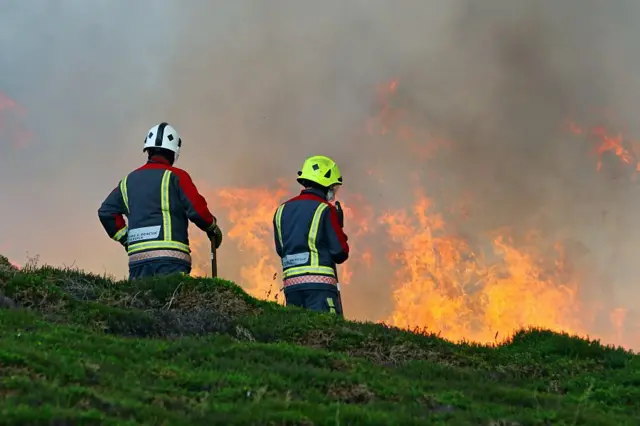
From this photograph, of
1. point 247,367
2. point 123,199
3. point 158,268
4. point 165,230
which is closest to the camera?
point 247,367

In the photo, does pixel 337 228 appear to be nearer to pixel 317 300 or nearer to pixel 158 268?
pixel 317 300

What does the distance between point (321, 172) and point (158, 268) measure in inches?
135

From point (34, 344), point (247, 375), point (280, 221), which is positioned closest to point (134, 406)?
point (247, 375)

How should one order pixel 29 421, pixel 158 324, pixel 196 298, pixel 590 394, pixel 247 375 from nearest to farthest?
pixel 29 421 < pixel 247 375 < pixel 590 394 < pixel 158 324 < pixel 196 298

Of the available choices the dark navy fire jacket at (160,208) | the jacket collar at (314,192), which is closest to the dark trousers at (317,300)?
the jacket collar at (314,192)

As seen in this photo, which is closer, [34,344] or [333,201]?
[34,344]

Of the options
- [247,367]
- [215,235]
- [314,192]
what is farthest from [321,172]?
[247,367]

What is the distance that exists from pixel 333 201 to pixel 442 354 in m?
4.57

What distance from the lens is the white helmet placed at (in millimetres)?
15766

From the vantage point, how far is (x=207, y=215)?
1541 centimetres

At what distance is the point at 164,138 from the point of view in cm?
1580

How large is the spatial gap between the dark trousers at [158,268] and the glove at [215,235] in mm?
999

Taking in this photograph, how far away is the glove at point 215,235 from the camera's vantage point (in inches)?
634

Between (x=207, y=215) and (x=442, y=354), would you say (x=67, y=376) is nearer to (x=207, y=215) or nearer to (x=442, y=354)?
(x=442, y=354)
